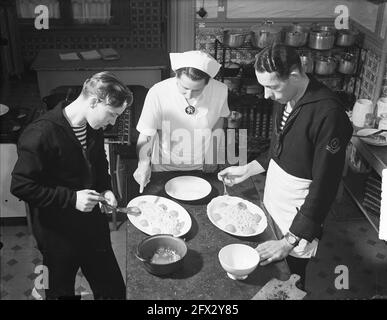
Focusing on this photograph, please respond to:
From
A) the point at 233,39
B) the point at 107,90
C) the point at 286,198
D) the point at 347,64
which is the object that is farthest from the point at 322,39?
the point at 107,90

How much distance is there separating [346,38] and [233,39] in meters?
1.07

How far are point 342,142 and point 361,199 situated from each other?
1.59 meters

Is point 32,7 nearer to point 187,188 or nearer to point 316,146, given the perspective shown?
point 187,188

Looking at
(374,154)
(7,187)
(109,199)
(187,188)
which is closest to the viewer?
(109,199)

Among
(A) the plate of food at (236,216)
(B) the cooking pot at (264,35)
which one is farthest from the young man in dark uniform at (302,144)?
(B) the cooking pot at (264,35)

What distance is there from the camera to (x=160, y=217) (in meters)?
2.23

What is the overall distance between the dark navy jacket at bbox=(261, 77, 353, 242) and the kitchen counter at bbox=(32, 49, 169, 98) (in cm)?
286

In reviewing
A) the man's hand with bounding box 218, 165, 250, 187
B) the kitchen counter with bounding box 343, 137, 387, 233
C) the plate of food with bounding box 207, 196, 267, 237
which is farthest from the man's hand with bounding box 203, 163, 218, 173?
the kitchen counter with bounding box 343, 137, 387, 233

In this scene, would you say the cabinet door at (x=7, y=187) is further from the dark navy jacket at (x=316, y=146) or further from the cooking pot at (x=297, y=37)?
the cooking pot at (x=297, y=37)

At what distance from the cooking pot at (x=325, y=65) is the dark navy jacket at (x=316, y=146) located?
2621mm

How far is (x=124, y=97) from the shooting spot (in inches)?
83.1

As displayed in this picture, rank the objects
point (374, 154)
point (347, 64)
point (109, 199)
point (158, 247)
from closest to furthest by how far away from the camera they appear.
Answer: point (158, 247)
point (109, 199)
point (374, 154)
point (347, 64)

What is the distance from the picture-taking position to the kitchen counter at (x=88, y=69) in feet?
15.3

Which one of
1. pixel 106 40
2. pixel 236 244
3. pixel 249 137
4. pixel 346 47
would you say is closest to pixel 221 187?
pixel 236 244
